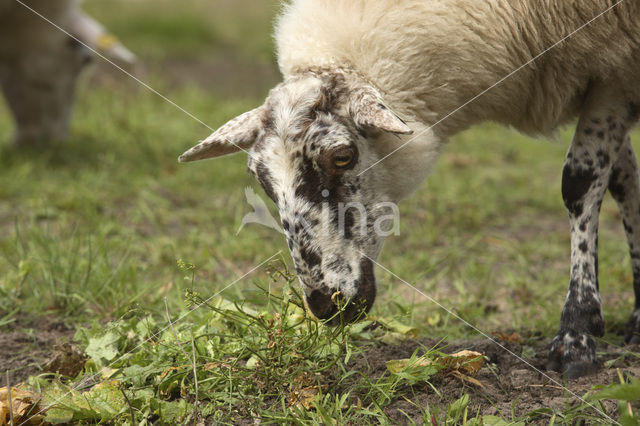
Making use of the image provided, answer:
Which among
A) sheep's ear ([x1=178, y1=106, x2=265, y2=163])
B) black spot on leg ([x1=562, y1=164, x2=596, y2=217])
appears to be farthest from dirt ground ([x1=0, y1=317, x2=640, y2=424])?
sheep's ear ([x1=178, y1=106, x2=265, y2=163])

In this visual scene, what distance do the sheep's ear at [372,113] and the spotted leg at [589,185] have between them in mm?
877

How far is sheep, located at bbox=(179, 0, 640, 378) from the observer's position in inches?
99.8

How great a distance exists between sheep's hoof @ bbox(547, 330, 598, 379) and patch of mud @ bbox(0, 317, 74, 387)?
1.94 m

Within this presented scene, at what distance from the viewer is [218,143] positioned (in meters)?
2.73

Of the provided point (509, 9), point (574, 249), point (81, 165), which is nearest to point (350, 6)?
point (509, 9)

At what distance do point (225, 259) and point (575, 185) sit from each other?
2108 mm

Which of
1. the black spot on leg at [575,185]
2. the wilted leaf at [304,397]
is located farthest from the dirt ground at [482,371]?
the black spot on leg at [575,185]

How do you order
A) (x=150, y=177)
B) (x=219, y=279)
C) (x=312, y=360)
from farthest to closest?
(x=150, y=177) → (x=219, y=279) → (x=312, y=360)

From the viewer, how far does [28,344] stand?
276 cm

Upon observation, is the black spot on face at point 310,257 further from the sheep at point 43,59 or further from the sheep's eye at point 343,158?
the sheep at point 43,59

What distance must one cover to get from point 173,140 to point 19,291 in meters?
3.73

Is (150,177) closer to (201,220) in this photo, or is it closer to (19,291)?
(201,220)

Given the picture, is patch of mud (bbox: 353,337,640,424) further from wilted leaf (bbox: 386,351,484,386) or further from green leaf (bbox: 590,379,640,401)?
green leaf (bbox: 590,379,640,401)

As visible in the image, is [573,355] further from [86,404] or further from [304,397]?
[86,404]
